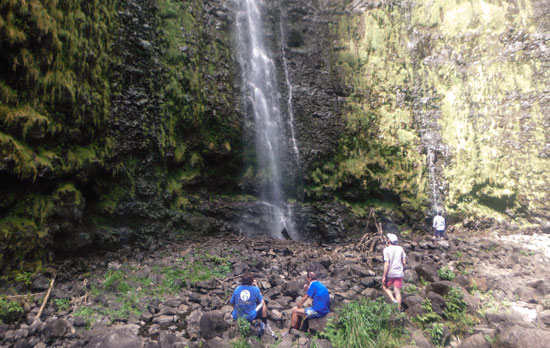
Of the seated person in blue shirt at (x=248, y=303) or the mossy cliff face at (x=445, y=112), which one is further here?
the mossy cliff face at (x=445, y=112)

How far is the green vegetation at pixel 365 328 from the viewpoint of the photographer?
16.6 feet

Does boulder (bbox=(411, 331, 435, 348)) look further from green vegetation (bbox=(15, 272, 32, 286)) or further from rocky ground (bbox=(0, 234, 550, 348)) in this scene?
green vegetation (bbox=(15, 272, 32, 286))

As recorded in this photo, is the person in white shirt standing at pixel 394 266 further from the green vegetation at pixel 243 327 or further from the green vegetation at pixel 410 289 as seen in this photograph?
the green vegetation at pixel 243 327

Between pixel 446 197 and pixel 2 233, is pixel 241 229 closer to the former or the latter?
pixel 2 233

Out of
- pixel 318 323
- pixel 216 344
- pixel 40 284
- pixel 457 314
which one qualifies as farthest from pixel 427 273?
pixel 40 284

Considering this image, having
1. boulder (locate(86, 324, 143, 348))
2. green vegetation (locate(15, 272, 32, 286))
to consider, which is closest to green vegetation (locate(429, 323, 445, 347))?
boulder (locate(86, 324, 143, 348))

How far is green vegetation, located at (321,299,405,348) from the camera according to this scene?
16.6ft

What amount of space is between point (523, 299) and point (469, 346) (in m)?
3.55

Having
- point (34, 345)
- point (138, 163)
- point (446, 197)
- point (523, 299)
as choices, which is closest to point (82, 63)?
point (138, 163)

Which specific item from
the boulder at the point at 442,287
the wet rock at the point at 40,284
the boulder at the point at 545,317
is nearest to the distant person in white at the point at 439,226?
the boulder at the point at 442,287

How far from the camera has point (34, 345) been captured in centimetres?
532

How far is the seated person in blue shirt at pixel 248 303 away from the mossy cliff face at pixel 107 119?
492cm

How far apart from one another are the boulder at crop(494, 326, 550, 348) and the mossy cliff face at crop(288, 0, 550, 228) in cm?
953

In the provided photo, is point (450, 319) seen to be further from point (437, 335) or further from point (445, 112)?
point (445, 112)
